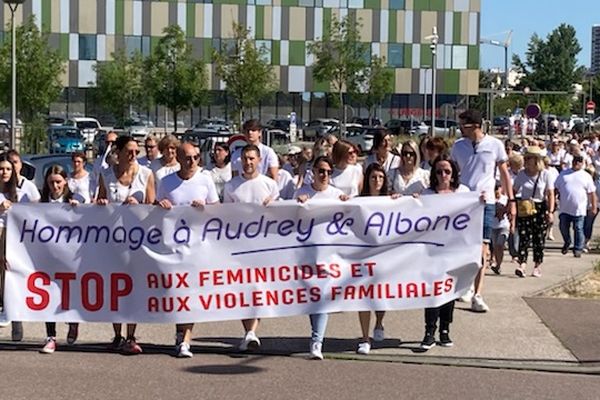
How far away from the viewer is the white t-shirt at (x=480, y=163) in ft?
35.7

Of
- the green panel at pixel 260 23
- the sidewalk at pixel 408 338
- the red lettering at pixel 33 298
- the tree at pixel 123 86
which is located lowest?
the sidewalk at pixel 408 338

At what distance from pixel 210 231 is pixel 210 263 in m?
0.27

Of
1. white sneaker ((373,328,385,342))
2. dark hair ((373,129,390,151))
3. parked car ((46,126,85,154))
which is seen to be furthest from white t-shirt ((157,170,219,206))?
parked car ((46,126,85,154))

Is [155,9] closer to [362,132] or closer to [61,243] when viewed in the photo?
[362,132]

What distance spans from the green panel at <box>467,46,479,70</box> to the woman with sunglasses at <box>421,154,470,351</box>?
7262 cm

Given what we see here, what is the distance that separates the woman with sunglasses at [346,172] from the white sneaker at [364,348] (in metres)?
1.41

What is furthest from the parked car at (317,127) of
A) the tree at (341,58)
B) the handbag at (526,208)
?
the handbag at (526,208)

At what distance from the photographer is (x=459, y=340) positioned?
991 centimetres

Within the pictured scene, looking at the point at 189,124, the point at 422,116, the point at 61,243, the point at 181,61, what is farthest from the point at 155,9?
the point at 61,243

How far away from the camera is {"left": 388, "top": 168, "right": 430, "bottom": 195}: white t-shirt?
10.1 m

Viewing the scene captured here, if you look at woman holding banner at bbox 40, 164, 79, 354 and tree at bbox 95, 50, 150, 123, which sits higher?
tree at bbox 95, 50, 150, 123

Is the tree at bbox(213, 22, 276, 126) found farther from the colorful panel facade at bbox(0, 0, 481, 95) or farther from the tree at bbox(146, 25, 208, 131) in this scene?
the colorful panel facade at bbox(0, 0, 481, 95)

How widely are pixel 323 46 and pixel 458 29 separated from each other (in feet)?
57.2

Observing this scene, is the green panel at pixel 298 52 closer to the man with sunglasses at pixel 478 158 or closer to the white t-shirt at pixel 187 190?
the man with sunglasses at pixel 478 158
